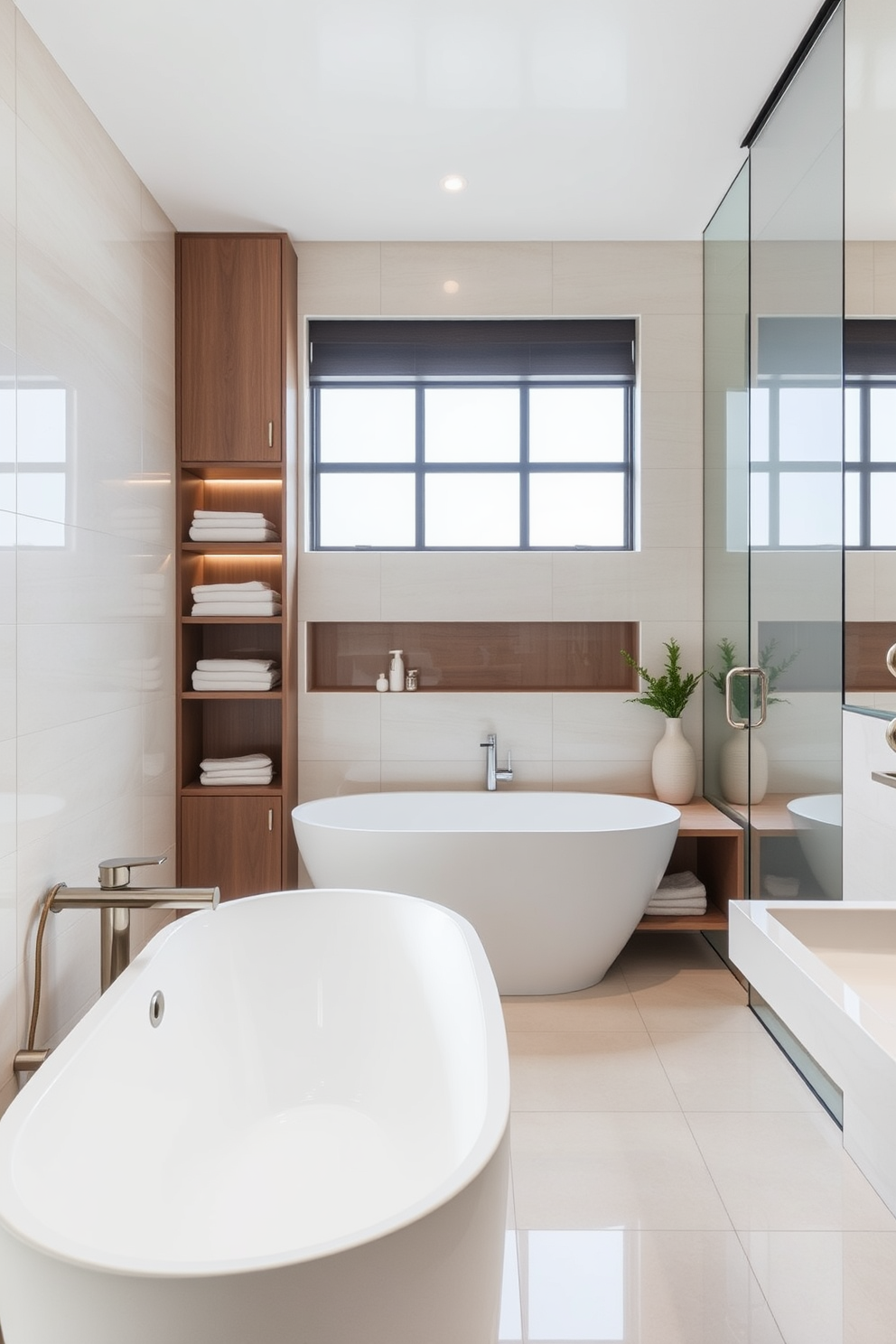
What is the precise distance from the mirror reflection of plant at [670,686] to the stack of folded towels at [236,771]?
60.4 inches

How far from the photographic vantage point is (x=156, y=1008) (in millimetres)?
1986

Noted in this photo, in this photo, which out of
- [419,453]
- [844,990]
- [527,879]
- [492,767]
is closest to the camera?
[844,990]

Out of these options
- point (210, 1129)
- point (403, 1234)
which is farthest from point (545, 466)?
point (403, 1234)

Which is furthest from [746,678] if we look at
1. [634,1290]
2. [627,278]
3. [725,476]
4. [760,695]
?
[634,1290]

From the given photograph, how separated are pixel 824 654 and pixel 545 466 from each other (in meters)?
1.78

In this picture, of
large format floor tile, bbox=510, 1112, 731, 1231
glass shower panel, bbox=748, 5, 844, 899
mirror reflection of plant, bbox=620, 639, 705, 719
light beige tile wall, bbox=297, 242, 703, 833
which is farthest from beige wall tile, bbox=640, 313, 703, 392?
large format floor tile, bbox=510, 1112, 731, 1231

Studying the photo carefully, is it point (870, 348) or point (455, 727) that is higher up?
A: point (870, 348)

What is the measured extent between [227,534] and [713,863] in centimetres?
232

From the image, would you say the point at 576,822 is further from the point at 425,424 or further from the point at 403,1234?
the point at 403,1234

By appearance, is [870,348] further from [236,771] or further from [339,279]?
[236,771]

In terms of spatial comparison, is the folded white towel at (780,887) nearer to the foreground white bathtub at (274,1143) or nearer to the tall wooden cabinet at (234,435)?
the foreground white bathtub at (274,1143)

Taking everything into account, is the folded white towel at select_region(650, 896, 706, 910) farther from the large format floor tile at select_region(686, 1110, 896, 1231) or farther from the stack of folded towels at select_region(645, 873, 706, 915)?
the large format floor tile at select_region(686, 1110, 896, 1231)

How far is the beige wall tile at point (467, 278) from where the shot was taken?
3654mm

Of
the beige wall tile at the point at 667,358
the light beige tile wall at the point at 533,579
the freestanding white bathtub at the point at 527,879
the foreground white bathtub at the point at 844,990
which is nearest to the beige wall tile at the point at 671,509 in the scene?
the light beige tile wall at the point at 533,579
